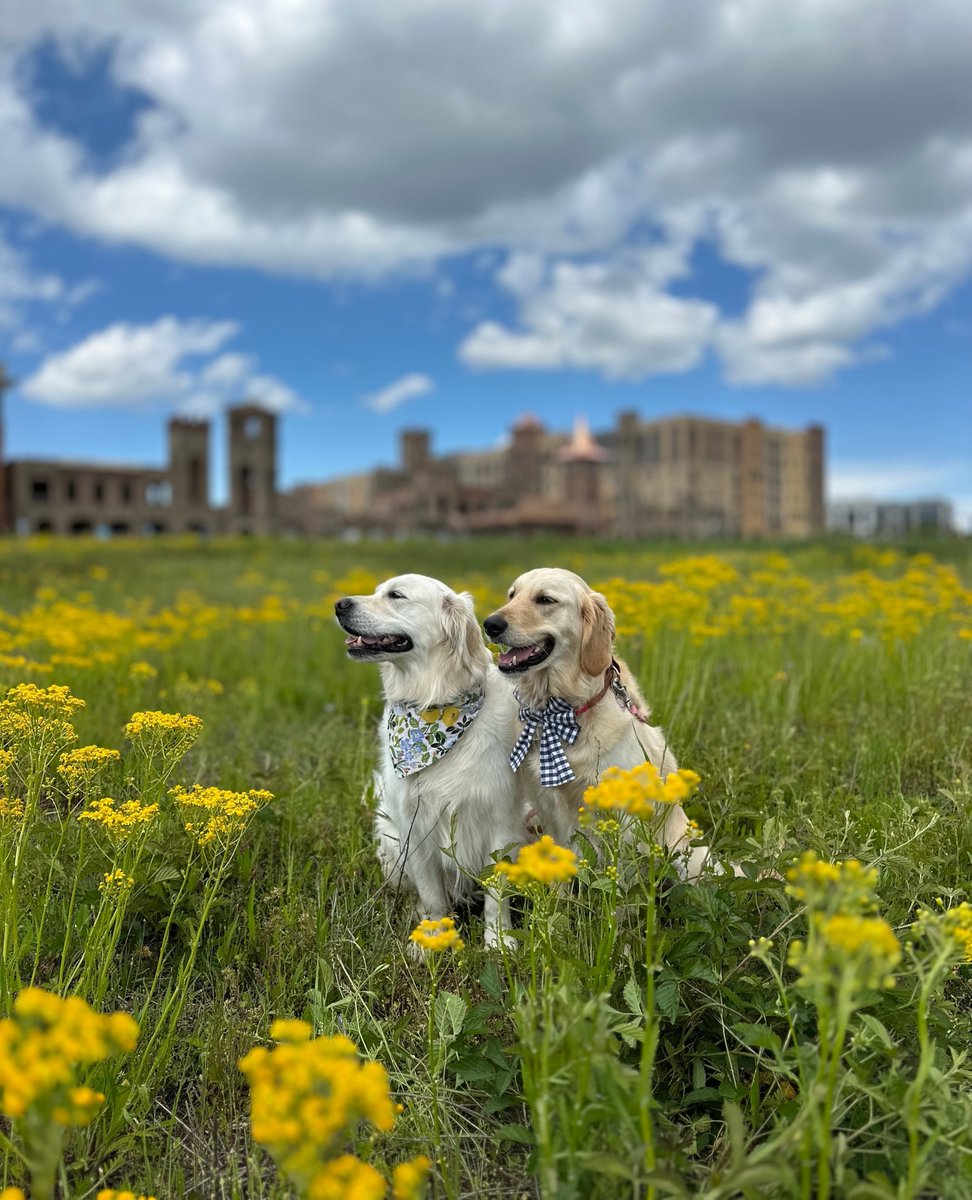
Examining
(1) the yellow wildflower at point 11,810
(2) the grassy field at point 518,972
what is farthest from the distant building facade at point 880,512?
(1) the yellow wildflower at point 11,810

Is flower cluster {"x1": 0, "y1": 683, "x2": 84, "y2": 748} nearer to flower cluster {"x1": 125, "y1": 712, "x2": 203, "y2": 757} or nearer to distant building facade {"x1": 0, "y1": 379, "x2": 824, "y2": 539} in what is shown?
flower cluster {"x1": 125, "y1": 712, "x2": 203, "y2": 757}

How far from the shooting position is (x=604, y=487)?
287ft

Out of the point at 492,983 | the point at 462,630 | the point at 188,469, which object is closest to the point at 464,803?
the point at 462,630

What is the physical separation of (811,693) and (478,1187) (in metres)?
3.86

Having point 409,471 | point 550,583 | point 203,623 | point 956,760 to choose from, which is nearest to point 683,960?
point 550,583

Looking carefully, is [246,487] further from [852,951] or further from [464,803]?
[852,951]

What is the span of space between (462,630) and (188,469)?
168ft

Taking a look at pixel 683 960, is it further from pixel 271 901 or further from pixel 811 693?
pixel 811 693

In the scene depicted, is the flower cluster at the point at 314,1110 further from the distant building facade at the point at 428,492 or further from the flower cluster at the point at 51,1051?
the distant building facade at the point at 428,492

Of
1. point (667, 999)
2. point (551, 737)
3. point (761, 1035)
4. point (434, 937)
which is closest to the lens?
point (434, 937)

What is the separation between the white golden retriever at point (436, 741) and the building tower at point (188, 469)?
161 feet

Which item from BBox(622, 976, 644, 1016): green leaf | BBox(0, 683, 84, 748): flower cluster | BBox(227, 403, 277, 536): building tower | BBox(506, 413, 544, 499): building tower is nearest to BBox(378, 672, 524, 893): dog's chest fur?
BBox(622, 976, 644, 1016): green leaf

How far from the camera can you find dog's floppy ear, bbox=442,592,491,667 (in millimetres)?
3234

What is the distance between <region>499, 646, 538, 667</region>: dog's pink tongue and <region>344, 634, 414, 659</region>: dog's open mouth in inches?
16.3
